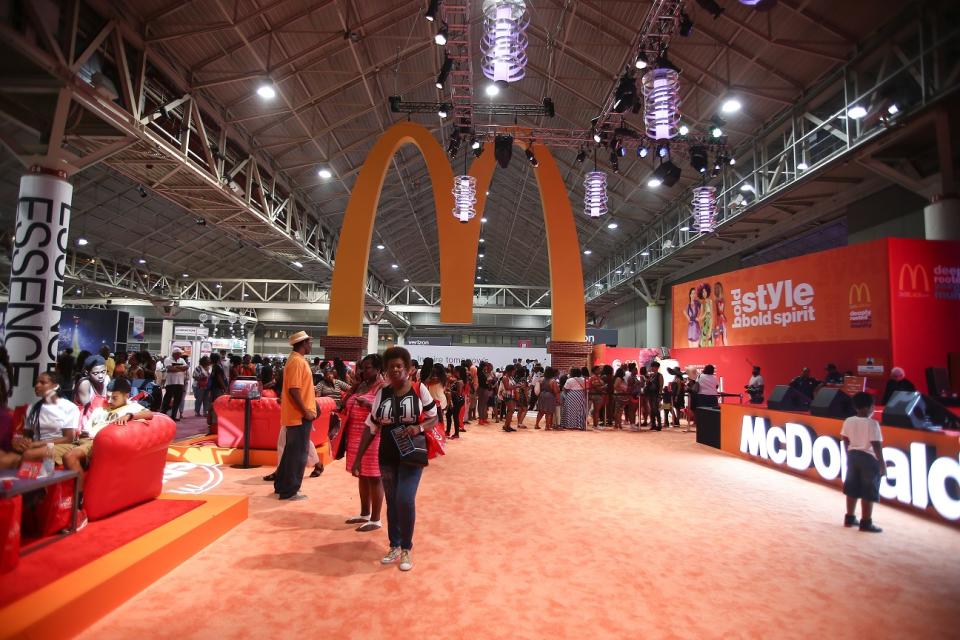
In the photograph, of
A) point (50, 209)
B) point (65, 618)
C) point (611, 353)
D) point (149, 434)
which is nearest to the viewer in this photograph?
point (65, 618)

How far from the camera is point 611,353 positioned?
58.3ft

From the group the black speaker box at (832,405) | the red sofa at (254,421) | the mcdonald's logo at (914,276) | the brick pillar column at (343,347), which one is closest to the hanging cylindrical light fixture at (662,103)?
the black speaker box at (832,405)

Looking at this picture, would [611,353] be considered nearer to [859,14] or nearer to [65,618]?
[859,14]

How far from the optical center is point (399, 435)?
2.96 meters

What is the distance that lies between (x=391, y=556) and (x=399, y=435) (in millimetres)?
769

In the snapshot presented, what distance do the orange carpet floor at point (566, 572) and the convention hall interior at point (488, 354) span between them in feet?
0.09

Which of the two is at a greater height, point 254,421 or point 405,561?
point 254,421

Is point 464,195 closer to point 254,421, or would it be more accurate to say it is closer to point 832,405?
point 254,421

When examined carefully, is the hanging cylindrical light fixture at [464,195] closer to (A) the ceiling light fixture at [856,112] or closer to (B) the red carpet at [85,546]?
(B) the red carpet at [85,546]

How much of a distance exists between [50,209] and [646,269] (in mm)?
15048

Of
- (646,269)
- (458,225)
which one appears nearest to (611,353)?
(646,269)

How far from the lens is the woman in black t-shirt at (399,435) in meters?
2.96

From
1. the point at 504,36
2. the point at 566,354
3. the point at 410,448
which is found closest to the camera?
the point at 410,448

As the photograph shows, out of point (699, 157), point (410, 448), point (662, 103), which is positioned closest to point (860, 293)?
point (699, 157)
